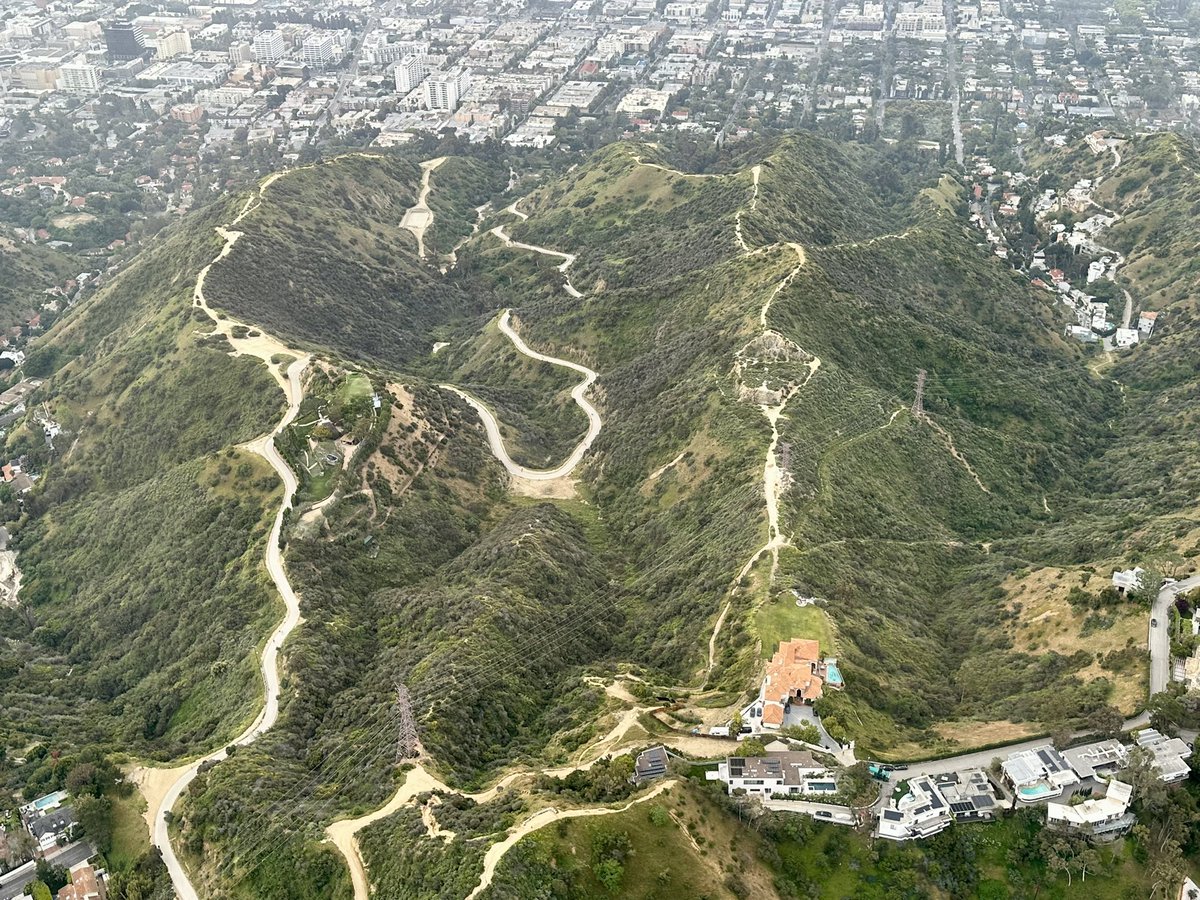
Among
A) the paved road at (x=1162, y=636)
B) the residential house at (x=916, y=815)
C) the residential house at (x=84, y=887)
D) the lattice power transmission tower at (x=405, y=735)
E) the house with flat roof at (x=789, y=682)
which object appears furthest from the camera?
the residential house at (x=84, y=887)

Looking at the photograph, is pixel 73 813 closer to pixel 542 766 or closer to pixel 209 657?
pixel 209 657

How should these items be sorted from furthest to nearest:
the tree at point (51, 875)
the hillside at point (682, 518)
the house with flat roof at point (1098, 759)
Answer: the hillside at point (682, 518), the tree at point (51, 875), the house with flat roof at point (1098, 759)

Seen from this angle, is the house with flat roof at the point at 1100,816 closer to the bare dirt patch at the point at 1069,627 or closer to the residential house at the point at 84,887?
the bare dirt patch at the point at 1069,627

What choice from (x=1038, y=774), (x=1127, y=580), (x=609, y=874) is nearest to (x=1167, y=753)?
(x=1038, y=774)

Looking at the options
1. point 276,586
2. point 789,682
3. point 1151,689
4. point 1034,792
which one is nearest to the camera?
point 1034,792

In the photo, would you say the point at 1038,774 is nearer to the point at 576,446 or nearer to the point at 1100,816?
the point at 1100,816

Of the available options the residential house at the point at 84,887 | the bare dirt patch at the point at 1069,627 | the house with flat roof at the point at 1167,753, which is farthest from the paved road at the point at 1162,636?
the residential house at the point at 84,887
